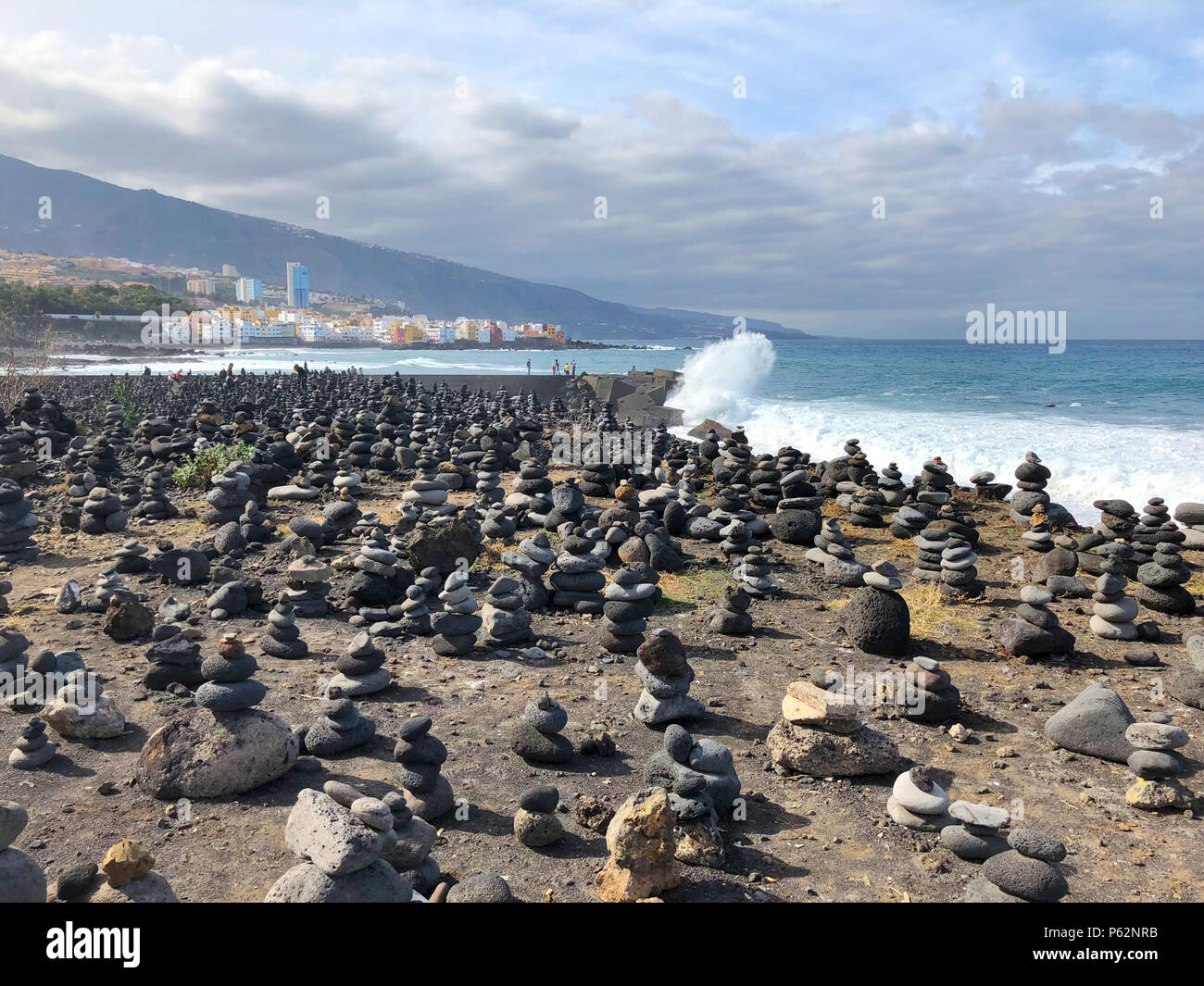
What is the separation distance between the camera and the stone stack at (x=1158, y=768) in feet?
19.9

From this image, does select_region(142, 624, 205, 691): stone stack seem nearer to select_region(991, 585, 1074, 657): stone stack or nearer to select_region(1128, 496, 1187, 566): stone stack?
select_region(991, 585, 1074, 657): stone stack

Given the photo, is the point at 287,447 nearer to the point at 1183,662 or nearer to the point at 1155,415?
the point at 1183,662

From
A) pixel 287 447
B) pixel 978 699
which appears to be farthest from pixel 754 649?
pixel 287 447

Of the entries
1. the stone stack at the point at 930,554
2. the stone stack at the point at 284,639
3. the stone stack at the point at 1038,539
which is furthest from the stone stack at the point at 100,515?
the stone stack at the point at 1038,539

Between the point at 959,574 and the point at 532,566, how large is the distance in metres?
6.28

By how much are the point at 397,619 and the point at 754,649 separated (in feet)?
14.3

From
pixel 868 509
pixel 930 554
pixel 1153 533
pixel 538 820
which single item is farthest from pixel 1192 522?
pixel 538 820

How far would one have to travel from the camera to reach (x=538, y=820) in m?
5.36

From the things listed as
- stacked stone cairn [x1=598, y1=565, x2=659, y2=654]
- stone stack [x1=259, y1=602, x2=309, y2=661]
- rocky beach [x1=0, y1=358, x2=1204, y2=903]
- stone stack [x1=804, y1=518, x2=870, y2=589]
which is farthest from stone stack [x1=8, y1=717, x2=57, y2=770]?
stone stack [x1=804, y1=518, x2=870, y2=589]

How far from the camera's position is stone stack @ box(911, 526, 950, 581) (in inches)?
481

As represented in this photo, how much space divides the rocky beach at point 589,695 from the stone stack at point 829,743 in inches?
1.0

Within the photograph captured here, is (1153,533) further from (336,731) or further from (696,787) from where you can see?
(336,731)

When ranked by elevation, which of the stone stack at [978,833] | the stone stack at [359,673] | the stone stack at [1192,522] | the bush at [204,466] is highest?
the bush at [204,466]

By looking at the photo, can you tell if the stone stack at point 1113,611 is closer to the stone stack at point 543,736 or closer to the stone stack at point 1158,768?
the stone stack at point 1158,768
